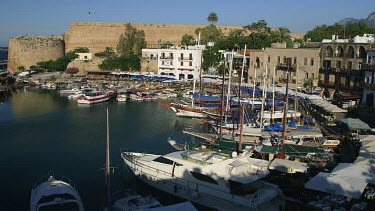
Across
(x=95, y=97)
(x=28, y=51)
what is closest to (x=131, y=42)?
(x=28, y=51)

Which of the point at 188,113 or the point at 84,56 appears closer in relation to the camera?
the point at 188,113

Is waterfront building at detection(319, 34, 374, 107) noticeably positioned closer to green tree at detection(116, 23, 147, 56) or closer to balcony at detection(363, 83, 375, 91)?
balcony at detection(363, 83, 375, 91)

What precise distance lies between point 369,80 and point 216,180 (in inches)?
684

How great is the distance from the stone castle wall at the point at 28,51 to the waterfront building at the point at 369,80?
137ft

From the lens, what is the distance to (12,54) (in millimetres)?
55031

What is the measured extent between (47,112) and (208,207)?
2067 cm

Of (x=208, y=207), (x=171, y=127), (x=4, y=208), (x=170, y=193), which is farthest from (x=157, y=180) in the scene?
(x=171, y=127)

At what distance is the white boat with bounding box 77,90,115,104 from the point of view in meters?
34.3

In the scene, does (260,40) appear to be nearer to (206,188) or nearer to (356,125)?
(356,125)

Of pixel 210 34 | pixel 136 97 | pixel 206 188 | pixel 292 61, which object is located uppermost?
pixel 210 34

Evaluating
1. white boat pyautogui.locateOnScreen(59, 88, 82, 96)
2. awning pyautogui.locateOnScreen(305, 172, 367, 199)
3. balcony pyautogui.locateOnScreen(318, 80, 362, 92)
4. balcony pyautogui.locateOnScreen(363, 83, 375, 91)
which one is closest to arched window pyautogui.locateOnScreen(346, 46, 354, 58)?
balcony pyautogui.locateOnScreen(318, 80, 362, 92)

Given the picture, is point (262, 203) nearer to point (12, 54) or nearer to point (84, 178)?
point (84, 178)

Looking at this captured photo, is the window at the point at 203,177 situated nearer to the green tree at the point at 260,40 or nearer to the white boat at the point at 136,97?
the white boat at the point at 136,97

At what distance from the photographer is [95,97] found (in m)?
34.8
